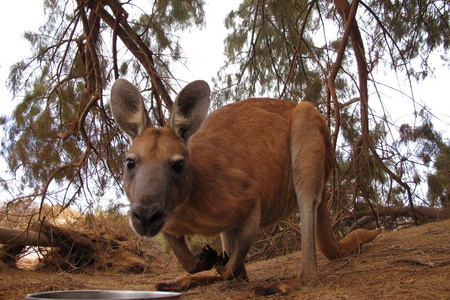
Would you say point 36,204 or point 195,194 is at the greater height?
point 36,204

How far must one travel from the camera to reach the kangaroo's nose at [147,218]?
9.21ft

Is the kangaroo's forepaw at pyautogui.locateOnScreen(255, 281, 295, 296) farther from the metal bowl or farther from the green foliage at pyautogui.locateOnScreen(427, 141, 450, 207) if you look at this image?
the green foliage at pyautogui.locateOnScreen(427, 141, 450, 207)

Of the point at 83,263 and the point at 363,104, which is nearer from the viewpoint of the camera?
the point at 363,104

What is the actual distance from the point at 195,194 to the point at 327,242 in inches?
63.6

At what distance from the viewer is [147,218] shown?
281 cm

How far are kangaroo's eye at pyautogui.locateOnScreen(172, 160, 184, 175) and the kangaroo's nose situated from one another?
1.46 feet

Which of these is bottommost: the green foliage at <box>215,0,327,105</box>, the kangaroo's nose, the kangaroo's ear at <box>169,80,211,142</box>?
the kangaroo's nose

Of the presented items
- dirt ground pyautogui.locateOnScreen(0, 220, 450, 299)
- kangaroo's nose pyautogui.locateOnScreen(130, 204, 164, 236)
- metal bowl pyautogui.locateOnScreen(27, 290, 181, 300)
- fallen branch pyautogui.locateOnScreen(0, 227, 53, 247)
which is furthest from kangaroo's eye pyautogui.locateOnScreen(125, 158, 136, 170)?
fallen branch pyautogui.locateOnScreen(0, 227, 53, 247)

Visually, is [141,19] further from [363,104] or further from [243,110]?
[363,104]

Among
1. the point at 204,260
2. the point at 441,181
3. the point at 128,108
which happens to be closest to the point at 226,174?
the point at 204,260

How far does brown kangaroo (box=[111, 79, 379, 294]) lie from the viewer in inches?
126

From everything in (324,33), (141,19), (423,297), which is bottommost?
(423,297)

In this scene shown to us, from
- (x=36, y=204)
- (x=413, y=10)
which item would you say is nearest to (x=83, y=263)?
(x=36, y=204)

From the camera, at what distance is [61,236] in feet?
20.1
